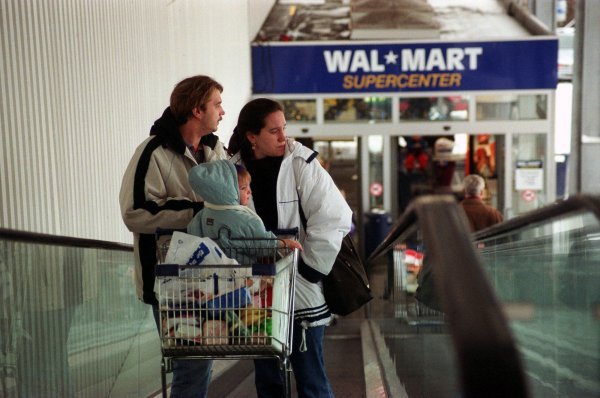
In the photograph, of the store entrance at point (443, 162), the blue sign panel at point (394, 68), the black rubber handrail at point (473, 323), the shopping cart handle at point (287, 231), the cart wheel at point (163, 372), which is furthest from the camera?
the store entrance at point (443, 162)

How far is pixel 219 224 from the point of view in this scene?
321 centimetres

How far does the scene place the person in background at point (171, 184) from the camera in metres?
3.53

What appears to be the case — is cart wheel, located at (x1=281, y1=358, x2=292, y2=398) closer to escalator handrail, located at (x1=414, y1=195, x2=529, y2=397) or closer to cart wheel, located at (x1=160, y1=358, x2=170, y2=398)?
cart wheel, located at (x1=160, y1=358, x2=170, y2=398)

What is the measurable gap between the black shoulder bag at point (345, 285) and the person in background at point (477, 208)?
19.7 feet

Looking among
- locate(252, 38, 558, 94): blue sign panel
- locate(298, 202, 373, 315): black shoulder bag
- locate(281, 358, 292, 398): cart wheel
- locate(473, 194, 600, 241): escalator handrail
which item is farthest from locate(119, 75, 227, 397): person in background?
locate(252, 38, 558, 94): blue sign panel

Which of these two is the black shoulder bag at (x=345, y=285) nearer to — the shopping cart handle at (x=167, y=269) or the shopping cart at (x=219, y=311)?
the shopping cart at (x=219, y=311)

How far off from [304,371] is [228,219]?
88cm

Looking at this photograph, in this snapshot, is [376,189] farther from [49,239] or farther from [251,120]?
[49,239]

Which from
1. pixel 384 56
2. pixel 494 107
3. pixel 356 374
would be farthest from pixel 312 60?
pixel 356 374

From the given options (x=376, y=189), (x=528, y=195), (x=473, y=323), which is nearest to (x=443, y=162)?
(x=376, y=189)

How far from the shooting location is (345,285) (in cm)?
386

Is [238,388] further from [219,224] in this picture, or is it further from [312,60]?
[312,60]

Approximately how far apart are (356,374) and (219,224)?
4961 millimetres

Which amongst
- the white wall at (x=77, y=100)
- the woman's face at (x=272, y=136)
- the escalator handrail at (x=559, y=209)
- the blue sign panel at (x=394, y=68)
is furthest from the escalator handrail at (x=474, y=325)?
the blue sign panel at (x=394, y=68)
